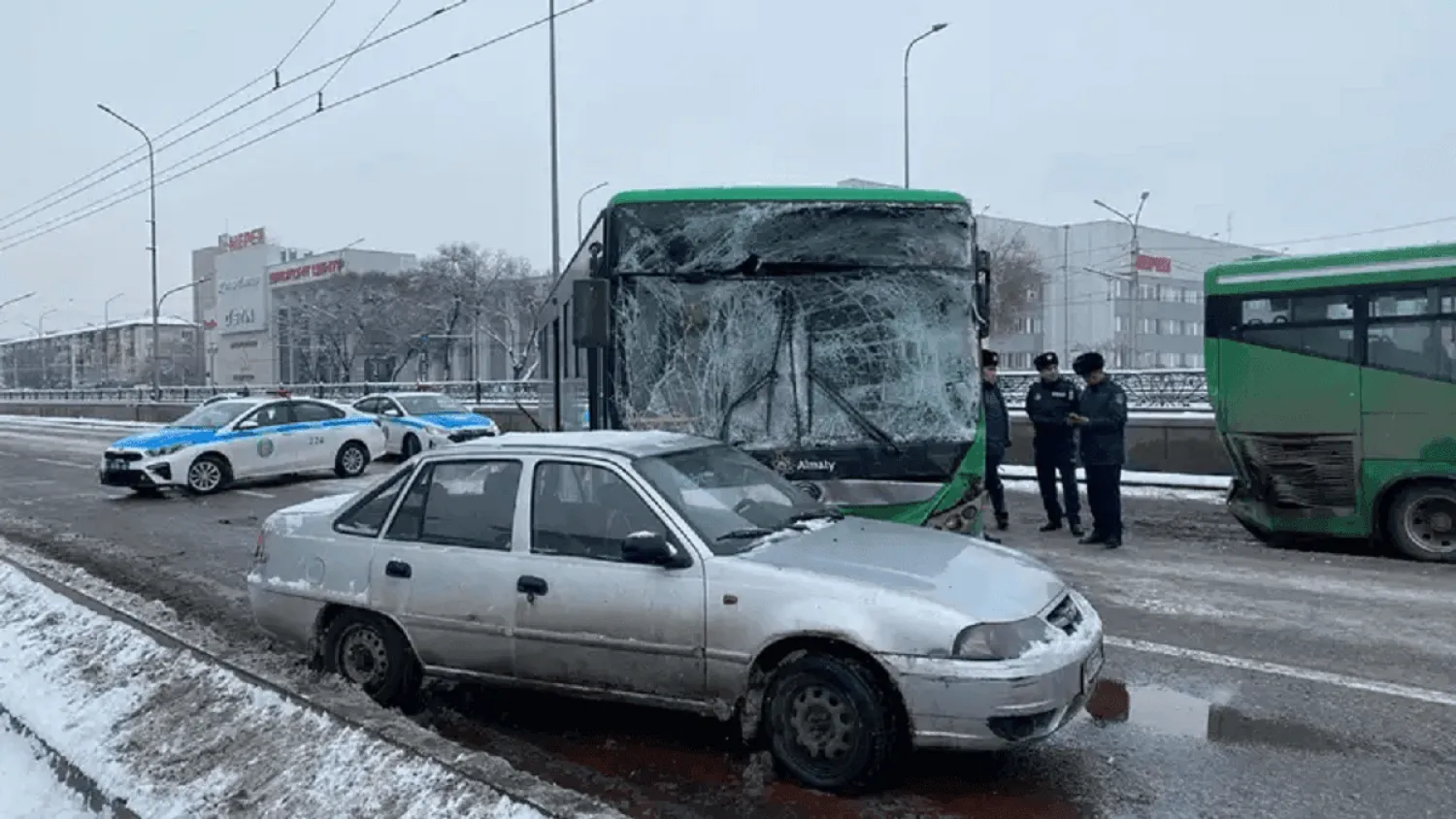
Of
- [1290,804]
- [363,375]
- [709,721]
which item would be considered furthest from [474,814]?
[363,375]

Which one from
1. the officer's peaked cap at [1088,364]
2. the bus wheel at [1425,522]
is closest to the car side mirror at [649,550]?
the officer's peaked cap at [1088,364]

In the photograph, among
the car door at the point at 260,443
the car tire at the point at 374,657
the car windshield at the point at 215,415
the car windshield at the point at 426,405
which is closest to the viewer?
the car tire at the point at 374,657

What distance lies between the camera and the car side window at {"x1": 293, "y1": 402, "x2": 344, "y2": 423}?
1941 centimetres

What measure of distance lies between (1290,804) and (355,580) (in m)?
4.53

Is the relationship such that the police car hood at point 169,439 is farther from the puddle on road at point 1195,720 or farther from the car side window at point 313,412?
the puddle on road at point 1195,720

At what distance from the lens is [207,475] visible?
58.8ft

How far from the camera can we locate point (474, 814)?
4258 millimetres

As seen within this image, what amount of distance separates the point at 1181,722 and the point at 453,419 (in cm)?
1954

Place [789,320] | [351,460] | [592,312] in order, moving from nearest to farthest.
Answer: [592,312] → [789,320] → [351,460]

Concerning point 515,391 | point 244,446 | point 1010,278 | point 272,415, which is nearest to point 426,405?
point 272,415

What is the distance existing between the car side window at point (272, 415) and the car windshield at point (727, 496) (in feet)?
47.2

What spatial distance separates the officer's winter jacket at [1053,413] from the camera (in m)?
11.8

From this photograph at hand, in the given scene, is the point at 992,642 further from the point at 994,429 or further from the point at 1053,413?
the point at 994,429

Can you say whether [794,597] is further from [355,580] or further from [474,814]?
[355,580]
